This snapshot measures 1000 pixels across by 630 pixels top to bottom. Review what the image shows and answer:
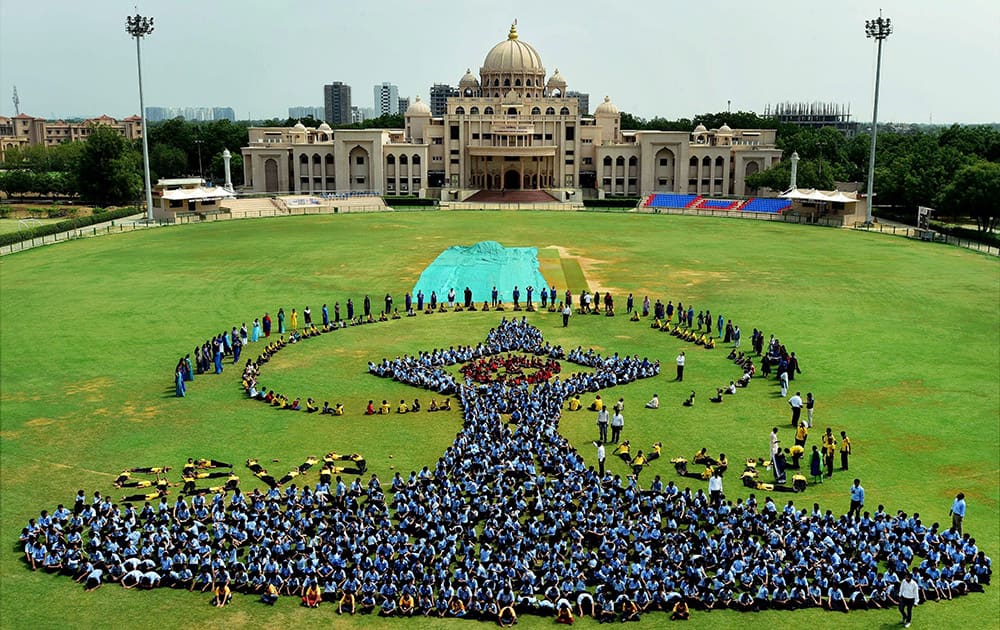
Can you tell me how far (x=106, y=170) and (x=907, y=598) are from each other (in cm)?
10513

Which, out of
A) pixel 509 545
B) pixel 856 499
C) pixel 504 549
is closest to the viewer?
pixel 504 549

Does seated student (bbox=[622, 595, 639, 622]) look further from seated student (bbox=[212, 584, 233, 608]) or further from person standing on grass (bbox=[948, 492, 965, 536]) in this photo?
person standing on grass (bbox=[948, 492, 965, 536])

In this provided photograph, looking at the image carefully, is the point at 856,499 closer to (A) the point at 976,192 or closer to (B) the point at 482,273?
(B) the point at 482,273

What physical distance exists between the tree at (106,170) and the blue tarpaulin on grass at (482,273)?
56.2 metres

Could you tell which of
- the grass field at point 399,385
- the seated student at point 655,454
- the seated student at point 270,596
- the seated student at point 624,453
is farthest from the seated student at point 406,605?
the seated student at point 655,454

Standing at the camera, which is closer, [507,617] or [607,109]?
[507,617]

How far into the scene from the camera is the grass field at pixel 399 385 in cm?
2417

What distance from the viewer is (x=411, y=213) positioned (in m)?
102

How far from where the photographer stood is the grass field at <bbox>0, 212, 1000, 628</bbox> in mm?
24172

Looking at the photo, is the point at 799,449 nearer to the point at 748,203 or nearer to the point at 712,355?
the point at 712,355

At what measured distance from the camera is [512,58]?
437 ft

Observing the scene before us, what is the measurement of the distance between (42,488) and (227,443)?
18.2 ft

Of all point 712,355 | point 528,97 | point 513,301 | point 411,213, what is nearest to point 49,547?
point 712,355

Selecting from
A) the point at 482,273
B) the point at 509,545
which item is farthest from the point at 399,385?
the point at 482,273
